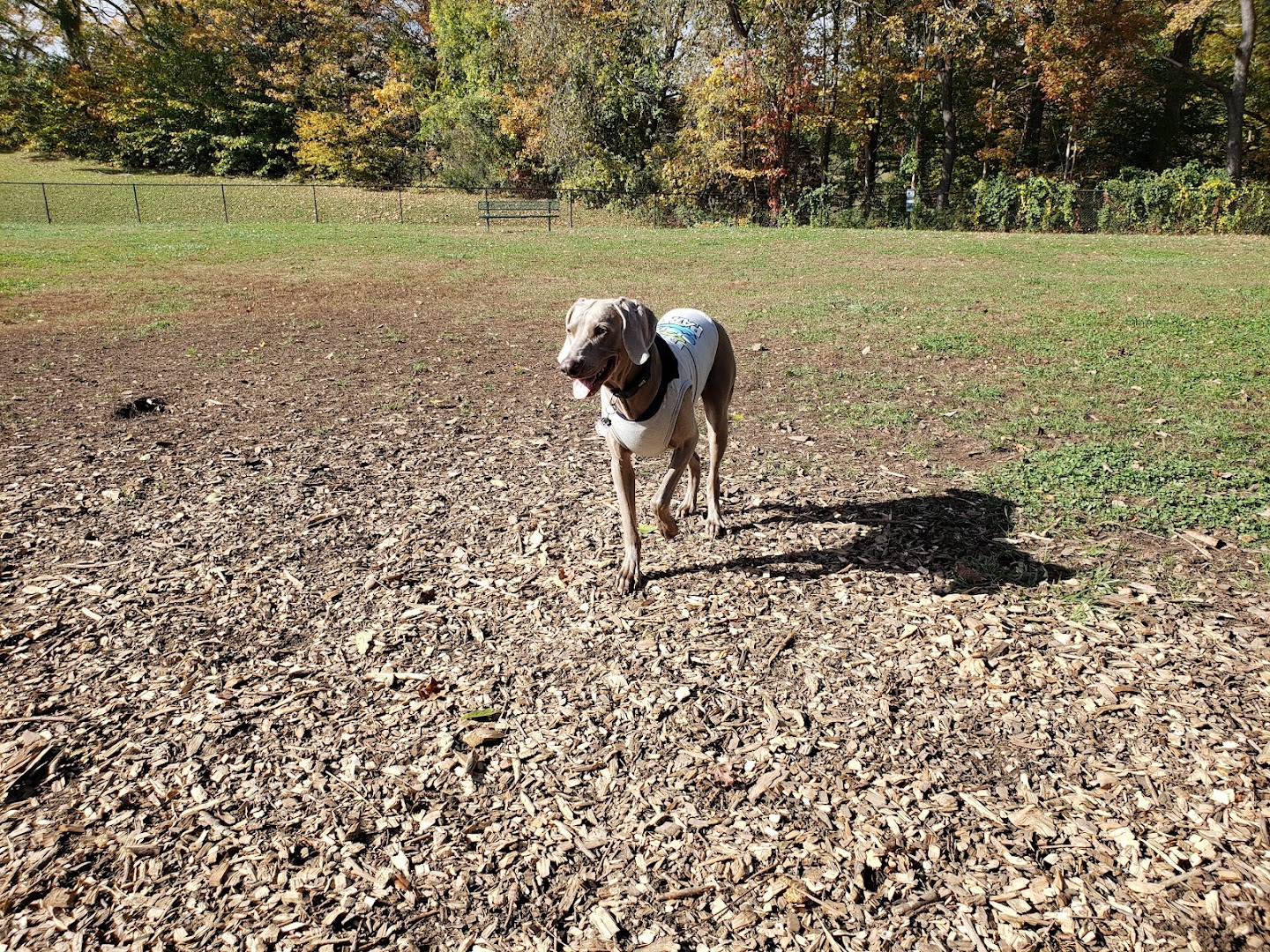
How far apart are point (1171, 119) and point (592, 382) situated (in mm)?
41105

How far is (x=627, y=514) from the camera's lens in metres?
4.16

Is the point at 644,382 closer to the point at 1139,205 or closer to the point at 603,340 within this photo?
the point at 603,340

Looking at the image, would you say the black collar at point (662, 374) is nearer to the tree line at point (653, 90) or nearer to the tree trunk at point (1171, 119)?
the tree line at point (653, 90)

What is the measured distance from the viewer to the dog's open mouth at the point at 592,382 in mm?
3418

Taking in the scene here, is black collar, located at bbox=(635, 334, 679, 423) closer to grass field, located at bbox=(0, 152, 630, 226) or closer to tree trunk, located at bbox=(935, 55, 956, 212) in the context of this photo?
grass field, located at bbox=(0, 152, 630, 226)

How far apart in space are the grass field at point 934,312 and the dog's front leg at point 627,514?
2624 mm

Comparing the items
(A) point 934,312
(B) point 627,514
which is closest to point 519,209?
(A) point 934,312

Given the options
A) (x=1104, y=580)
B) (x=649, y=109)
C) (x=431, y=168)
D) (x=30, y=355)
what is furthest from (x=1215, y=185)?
(x=431, y=168)

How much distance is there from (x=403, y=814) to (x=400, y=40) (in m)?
50.5

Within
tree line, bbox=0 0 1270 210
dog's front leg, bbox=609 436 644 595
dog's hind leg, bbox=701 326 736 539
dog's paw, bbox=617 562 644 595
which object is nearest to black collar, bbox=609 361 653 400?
dog's front leg, bbox=609 436 644 595

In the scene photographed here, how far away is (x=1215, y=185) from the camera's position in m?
22.9

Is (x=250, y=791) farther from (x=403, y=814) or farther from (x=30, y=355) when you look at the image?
(x=30, y=355)

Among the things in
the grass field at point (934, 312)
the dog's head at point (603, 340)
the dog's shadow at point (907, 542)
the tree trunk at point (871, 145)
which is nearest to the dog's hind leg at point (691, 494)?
the dog's shadow at point (907, 542)

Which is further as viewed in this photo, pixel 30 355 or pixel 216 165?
pixel 216 165
